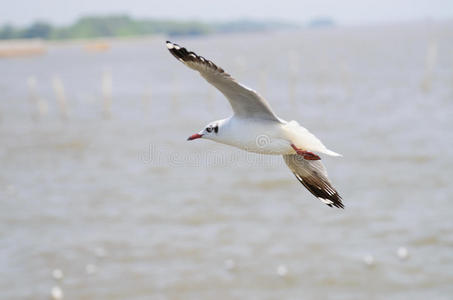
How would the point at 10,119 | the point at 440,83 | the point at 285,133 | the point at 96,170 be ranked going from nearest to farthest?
1. the point at 285,133
2. the point at 96,170
3. the point at 10,119
4. the point at 440,83

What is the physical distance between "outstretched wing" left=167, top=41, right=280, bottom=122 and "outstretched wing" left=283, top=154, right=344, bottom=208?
908 mm

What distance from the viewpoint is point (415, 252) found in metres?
14.9

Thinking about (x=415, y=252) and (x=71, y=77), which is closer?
(x=415, y=252)

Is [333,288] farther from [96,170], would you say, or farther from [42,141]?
[42,141]

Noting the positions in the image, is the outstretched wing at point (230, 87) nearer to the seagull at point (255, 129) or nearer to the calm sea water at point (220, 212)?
the seagull at point (255, 129)

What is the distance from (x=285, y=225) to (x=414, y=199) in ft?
14.2

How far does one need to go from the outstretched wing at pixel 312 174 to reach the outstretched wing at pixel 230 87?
91 centimetres

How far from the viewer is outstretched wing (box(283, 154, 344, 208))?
5.93 m

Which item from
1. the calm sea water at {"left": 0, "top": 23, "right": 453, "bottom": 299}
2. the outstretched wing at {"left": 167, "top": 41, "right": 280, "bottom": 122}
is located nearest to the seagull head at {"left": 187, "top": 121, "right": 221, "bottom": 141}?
the outstretched wing at {"left": 167, "top": 41, "right": 280, "bottom": 122}

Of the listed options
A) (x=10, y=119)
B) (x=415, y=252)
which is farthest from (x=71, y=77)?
(x=415, y=252)

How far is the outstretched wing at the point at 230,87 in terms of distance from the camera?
4891 mm

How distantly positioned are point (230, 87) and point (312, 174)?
1469 millimetres

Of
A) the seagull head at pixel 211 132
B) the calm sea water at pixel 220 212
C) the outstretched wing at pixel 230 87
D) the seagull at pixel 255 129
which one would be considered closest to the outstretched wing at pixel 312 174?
the seagull at pixel 255 129

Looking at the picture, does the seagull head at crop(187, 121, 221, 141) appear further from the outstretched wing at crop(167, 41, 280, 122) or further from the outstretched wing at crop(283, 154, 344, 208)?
the outstretched wing at crop(283, 154, 344, 208)
